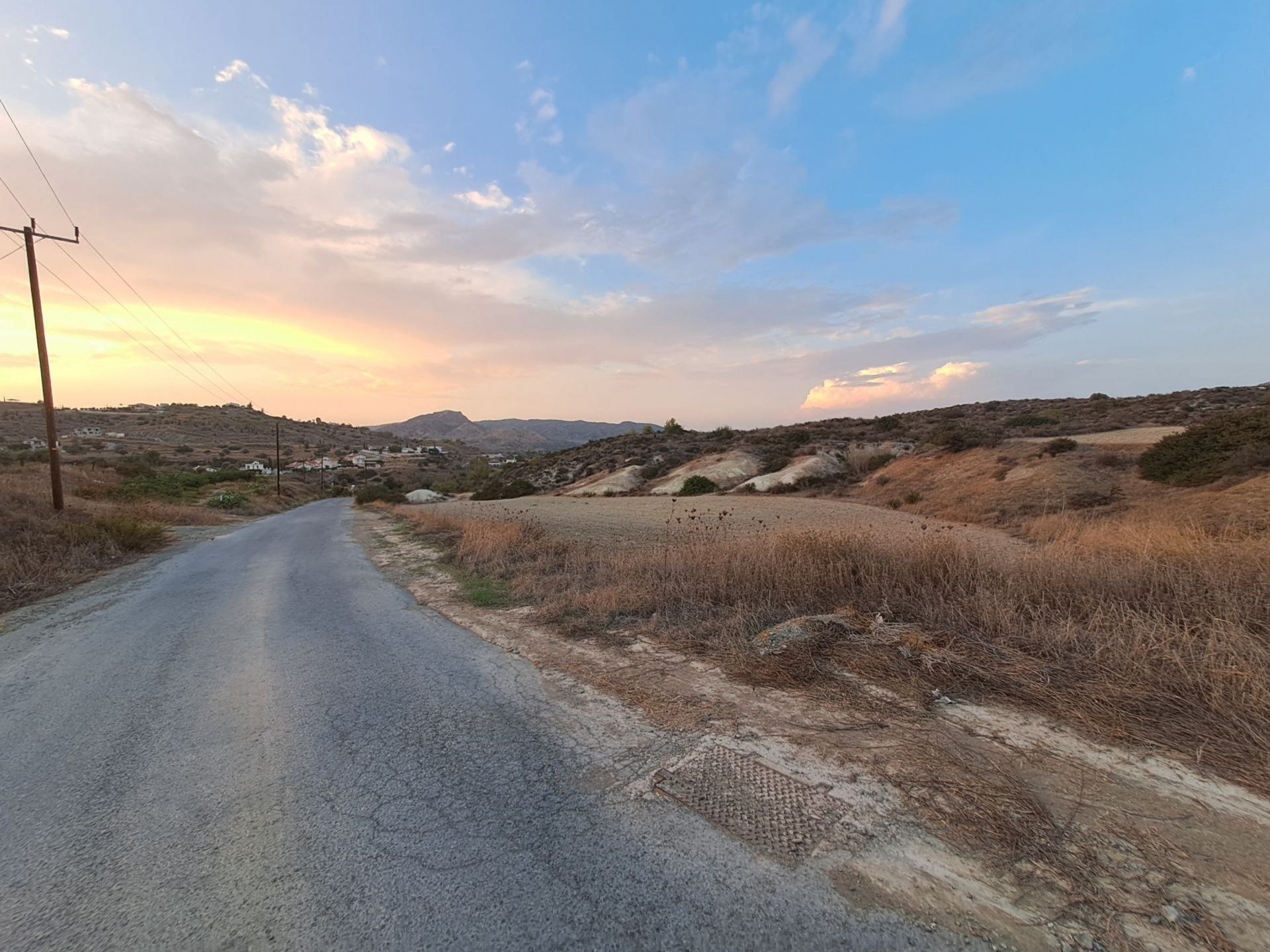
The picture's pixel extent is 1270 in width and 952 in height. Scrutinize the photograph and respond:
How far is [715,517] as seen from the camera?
1977 cm

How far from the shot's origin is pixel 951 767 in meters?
2.91

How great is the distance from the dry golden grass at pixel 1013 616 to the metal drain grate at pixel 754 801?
1.23 meters

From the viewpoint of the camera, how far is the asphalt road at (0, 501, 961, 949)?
2.06 metres

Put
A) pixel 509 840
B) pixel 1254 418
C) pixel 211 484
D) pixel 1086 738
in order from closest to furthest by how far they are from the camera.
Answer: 1. pixel 509 840
2. pixel 1086 738
3. pixel 1254 418
4. pixel 211 484

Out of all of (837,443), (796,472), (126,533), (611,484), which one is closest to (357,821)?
(126,533)

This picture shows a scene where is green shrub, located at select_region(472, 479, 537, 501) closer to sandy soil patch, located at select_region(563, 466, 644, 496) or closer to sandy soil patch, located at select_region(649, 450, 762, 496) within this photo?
sandy soil patch, located at select_region(563, 466, 644, 496)

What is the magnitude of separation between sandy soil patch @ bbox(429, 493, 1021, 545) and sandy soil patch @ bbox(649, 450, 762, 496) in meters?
6.00

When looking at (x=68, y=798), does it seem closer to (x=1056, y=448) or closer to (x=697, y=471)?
(x=1056, y=448)

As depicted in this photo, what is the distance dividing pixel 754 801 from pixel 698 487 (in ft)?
113

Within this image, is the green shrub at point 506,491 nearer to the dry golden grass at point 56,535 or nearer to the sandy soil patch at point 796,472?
the sandy soil patch at point 796,472

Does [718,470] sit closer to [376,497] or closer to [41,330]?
[376,497]

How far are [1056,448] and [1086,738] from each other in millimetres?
24779

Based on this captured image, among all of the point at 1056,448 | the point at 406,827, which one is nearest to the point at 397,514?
the point at 406,827

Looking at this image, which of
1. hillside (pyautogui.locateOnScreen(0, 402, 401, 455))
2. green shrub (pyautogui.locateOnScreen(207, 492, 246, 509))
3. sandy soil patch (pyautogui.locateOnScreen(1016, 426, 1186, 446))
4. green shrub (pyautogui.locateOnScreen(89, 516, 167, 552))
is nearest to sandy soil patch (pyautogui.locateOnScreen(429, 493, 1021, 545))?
green shrub (pyautogui.locateOnScreen(89, 516, 167, 552))
